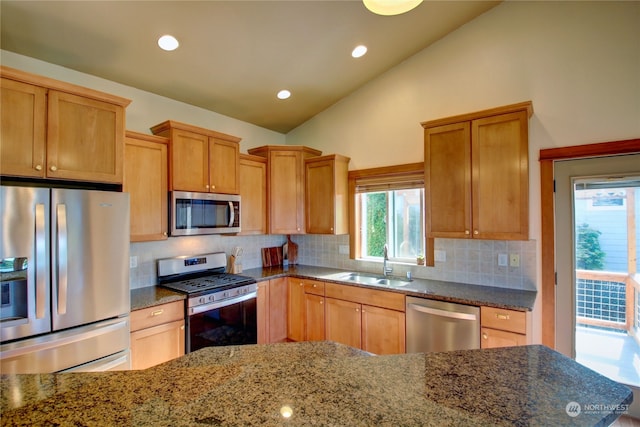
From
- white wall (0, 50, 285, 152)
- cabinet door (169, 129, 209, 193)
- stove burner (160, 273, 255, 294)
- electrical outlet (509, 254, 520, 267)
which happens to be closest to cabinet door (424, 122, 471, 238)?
electrical outlet (509, 254, 520, 267)

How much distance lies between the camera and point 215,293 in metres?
2.74

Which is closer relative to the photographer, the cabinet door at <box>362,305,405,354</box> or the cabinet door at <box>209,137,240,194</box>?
the cabinet door at <box>362,305,405,354</box>

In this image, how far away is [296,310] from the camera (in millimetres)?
3482

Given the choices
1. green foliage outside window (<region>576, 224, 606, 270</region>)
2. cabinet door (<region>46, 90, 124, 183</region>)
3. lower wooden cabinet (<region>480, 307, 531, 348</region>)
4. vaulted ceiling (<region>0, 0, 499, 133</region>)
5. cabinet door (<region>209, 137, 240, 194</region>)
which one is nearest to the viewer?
cabinet door (<region>46, 90, 124, 183</region>)

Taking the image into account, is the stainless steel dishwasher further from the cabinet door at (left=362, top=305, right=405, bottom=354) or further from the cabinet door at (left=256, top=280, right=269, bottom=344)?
the cabinet door at (left=256, top=280, right=269, bottom=344)

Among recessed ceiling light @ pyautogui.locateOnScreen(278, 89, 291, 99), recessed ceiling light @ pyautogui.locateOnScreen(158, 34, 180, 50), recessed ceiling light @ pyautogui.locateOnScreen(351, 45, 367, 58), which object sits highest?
recessed ceiling light @ pyautogui.locateOnScreen(351, 45, 367, 58)

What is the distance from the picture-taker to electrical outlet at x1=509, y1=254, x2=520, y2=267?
8.67ft

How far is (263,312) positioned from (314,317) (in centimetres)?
57

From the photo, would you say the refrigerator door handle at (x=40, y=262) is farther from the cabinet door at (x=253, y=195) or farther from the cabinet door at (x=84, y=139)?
the cabinet door at (x=253, y=195)

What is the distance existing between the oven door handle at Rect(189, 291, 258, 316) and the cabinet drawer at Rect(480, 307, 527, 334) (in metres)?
2.10

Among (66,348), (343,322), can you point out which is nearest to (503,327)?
(343,322)

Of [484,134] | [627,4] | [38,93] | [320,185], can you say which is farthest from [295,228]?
[627,4]

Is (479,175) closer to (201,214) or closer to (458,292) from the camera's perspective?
(458,292)

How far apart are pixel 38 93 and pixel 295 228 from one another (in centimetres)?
255
